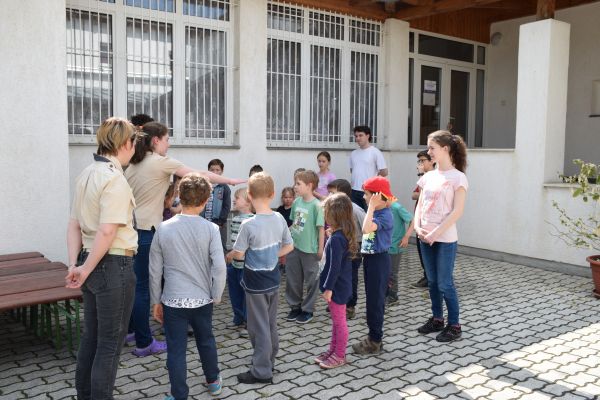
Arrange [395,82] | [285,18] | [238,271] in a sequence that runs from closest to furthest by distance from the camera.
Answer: [238,271] < [285,18] < [395,82]

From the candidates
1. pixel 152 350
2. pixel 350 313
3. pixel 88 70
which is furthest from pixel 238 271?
pixel 88 70

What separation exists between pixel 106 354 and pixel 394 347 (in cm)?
247

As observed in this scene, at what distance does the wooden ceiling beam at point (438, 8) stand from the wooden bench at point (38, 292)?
6.99 metres

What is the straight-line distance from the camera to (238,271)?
488cm

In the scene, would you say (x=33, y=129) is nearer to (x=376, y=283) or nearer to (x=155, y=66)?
(x=155, y=66)

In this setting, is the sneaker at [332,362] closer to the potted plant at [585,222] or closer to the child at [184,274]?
the child at [184,274]

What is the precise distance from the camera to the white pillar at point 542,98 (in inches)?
300

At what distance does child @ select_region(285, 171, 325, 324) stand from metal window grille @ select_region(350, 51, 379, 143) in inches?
178

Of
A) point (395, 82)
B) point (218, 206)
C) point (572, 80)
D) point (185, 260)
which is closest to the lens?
point (185, 260)

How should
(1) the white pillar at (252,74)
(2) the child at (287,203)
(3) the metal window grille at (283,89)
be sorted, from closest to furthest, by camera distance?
1. (2) the child at (287,203)
2. (1) the white pillar at (252,74)
3. (3) the metal window grille at (283,89)

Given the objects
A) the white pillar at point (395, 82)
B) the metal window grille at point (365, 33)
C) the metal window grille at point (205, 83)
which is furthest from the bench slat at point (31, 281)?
the white pillar at point (395, 82)

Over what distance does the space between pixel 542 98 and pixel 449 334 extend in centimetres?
441

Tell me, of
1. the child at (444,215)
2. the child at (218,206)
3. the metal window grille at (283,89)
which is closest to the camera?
the child at (444,215)

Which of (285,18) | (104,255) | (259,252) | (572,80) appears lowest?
(259,252)
